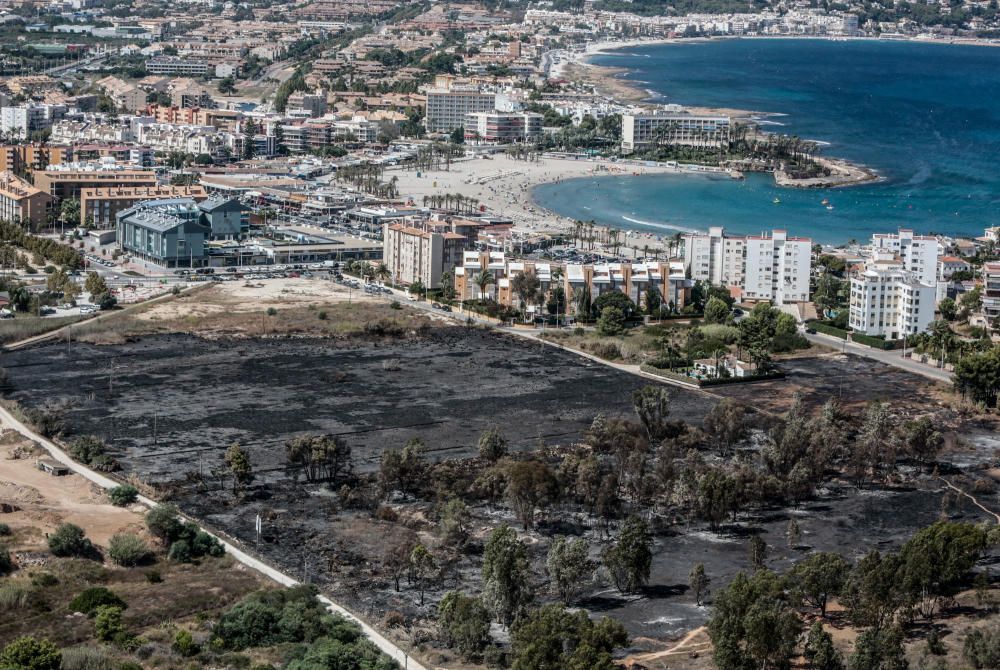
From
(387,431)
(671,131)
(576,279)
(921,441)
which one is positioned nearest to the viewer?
(921,441)

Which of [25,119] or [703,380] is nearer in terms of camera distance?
[703,380]

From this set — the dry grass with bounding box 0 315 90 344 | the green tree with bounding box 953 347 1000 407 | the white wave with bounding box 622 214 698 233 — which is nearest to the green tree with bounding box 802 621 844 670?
the green tree with bounding box 953 347 1000 407

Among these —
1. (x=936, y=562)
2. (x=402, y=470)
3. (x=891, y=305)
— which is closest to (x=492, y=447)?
(x=402, y=470)

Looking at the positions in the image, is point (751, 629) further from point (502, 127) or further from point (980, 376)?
point (502, 127)

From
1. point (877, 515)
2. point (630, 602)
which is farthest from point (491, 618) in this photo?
point (877, 515)

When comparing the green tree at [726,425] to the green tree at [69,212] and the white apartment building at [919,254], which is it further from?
the green tree at [69,212]

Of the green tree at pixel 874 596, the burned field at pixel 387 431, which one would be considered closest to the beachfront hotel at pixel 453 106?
the burned field at pixel 387 431
